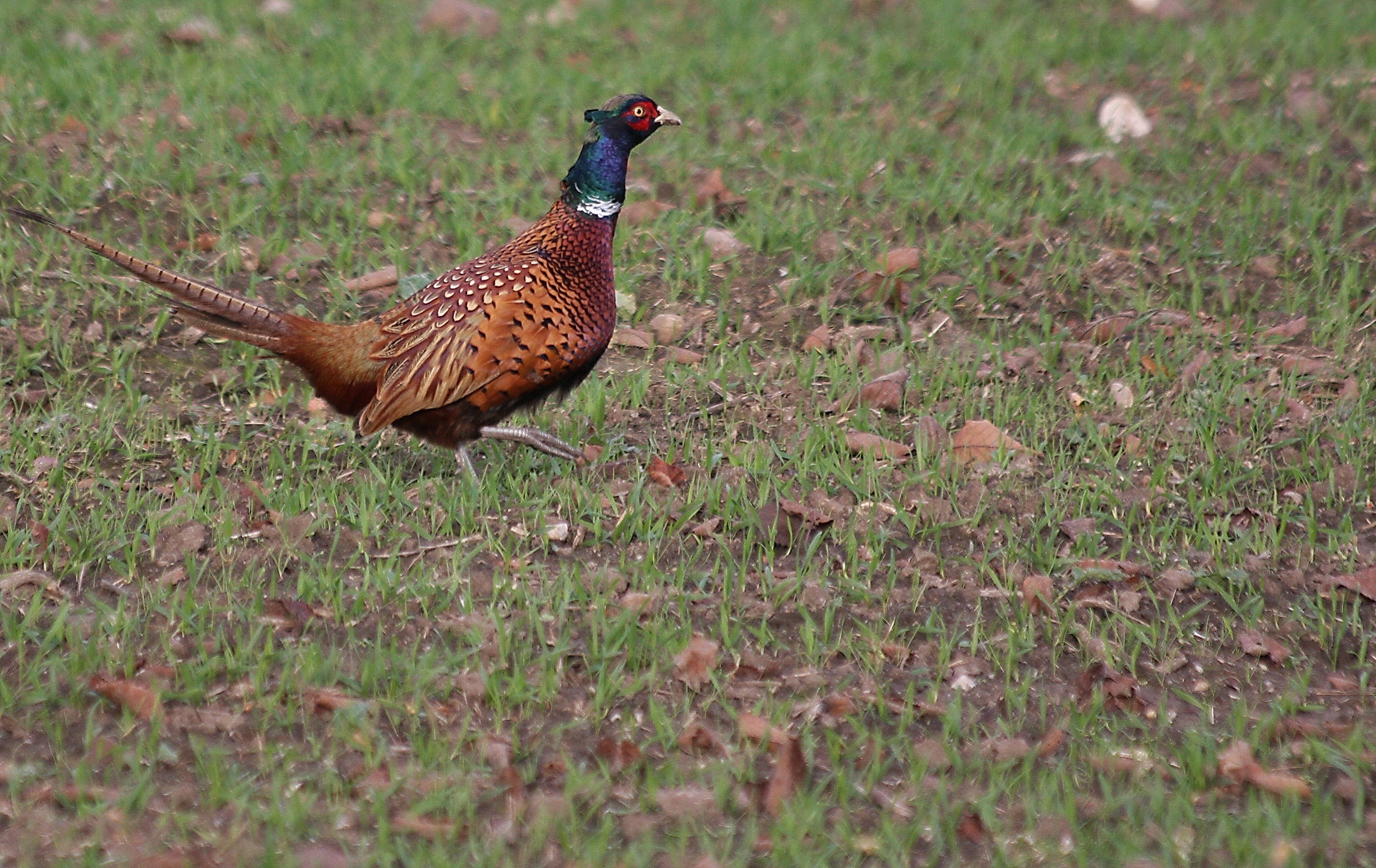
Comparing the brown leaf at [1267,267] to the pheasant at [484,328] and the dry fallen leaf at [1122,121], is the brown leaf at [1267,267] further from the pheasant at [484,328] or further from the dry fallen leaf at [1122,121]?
the pheasant at [484,328]

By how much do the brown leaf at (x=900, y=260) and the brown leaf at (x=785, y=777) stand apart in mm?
2576

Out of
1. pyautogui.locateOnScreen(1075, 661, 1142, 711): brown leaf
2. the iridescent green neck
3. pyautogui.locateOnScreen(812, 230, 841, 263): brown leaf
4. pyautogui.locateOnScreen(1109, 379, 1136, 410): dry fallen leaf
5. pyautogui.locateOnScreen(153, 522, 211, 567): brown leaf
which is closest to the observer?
pyautogui.locateOnScreen(1075, 661, 1142, 711): brown leaf

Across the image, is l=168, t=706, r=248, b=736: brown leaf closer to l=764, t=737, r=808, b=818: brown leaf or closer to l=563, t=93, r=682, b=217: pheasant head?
l=764, t=737, r=808, b=818: brown leaf

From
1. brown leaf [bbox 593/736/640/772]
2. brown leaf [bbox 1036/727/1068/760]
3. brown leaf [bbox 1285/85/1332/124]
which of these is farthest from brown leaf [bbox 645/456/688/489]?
brown leaf [bbox 1285/85/1332/124]

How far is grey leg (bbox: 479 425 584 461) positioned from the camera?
4332 millimetres

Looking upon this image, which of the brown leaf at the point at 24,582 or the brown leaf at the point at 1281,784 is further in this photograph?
the brown leaf at the point at 24,582

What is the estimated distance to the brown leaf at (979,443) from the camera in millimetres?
4328

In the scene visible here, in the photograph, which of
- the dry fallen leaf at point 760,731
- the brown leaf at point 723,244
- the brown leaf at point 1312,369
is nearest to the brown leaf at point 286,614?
the dry fallen leaf at point 760,731

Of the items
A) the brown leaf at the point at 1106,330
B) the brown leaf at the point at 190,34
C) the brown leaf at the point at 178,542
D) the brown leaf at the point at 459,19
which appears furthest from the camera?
Answer: the brown leaf at the point at 459,19

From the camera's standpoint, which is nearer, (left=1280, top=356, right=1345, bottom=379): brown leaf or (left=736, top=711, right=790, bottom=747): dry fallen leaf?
(left=736, top=711, right=790, bottom=747): dry fallen leaf

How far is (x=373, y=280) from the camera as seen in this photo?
5.27 metres

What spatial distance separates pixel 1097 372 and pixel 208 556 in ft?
9.48

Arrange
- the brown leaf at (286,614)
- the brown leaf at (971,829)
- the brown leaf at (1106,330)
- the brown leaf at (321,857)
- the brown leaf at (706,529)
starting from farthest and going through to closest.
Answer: the brown leaf at (1106,330) → the brown leaf at (706,529) → the brown leaf at (286,614) → the brown leaf at (971,829) → the brown leaf at (321,857)

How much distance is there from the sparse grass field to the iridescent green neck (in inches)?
26.8
